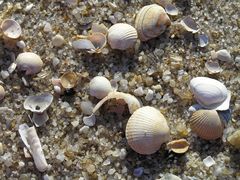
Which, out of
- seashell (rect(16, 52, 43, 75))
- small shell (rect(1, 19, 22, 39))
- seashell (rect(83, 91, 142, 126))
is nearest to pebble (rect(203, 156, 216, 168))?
seashell (rect(83, 91, 142, 126))

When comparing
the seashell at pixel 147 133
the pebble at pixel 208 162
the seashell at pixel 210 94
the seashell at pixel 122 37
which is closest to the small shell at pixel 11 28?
the seashell at pixel 122 37

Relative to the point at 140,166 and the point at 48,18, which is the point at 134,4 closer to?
the point at 48,18

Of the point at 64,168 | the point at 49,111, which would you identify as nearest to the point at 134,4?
the point at 49,111

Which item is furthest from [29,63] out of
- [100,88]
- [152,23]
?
[152,23]

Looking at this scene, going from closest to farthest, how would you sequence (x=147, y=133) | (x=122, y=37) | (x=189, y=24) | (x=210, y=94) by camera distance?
(x=147, y=133) → (x=210, y=94) → (x=122, y=37) → (x=189, y=24)

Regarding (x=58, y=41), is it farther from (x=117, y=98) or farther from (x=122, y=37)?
(x=117, y=98)

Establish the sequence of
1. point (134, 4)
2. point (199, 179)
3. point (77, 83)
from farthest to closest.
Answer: point (134, 4) → point (77, 83) → point (199, 179)

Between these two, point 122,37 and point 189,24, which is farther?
point 189,24
